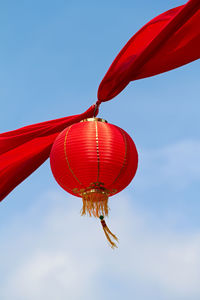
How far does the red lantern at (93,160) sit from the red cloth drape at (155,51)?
533mm

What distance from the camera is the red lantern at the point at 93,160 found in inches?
134

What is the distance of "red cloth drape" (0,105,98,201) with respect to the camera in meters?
4.32

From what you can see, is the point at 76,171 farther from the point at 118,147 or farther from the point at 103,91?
the point at 103,91

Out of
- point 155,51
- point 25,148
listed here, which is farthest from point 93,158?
point 25,148

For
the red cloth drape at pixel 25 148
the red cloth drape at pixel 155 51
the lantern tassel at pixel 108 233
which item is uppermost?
the red cloth drape at pixel 155 51

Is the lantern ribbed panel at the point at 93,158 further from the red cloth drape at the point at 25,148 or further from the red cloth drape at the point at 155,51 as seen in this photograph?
the red cloth drape at the point at 25,148

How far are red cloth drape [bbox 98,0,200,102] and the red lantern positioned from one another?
1.75 feet

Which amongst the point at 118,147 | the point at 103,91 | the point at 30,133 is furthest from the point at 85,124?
the point at 30,133

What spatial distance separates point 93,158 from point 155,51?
39.8 inches

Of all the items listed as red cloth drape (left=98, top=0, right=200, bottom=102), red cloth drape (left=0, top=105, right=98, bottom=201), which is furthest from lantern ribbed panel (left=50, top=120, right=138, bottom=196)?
red cloth drape (left=0, top=105, right=98, bottom=201)

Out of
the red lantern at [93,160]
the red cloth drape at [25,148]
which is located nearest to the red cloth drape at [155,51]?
the red cloth drape at [25,148]

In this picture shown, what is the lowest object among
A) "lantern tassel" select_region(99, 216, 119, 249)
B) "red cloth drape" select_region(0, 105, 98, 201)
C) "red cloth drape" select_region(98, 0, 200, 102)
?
"lantern tassel" select_region(99, 216, 119, 249)

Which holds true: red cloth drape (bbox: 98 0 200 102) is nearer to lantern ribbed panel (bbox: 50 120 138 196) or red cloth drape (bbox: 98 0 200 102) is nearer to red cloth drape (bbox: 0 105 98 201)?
red cloth drape (bbox: 0 105 98 201)

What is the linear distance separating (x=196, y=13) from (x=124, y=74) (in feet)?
2.16
